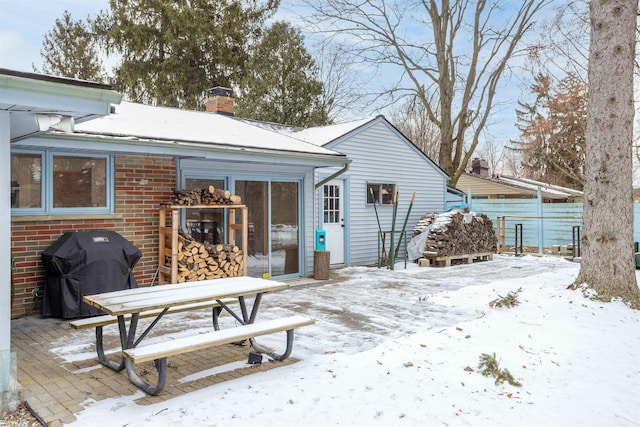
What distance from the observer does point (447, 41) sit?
18031 mm

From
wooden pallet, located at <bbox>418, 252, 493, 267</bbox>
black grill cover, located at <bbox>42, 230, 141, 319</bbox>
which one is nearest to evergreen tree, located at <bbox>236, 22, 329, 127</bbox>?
wooden pallet, located at <bbox>418, 252, 493, 267</bbox>

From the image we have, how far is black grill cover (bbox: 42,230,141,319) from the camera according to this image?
584 cm

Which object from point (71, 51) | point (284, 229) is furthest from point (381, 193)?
point (71, 51)

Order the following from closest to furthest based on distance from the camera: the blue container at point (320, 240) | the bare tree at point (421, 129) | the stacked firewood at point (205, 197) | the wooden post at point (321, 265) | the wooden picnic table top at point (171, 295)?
the wooden picnic table top at point (171, 295)
the stacked firewood at point (205, 197)
the wooden post at point (321, 265)
the blue container at point (320, 240)
the bare tree at point (421, 129)

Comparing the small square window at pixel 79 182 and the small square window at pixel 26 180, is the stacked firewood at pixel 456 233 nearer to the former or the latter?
the small square window at pixel 79 182

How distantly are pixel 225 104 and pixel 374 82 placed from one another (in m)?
9.92

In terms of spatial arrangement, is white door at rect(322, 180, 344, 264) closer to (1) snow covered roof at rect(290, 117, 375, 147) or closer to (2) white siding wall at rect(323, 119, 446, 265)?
(2) white siding wall at rect(323, 119, 446, 265)

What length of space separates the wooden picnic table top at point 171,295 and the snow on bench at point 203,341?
0.97 feet

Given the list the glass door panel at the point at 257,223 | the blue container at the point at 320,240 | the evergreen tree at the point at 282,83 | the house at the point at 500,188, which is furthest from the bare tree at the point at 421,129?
the glass door panel at the point at 257,223

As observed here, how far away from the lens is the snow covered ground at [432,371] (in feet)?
10.6

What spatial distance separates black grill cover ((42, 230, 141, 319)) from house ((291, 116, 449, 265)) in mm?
4840

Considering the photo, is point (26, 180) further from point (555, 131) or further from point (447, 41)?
point (555, 131)

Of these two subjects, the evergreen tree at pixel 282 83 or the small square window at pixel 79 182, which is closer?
the small square window at pixel 79 182

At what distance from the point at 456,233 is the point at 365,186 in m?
2.50
